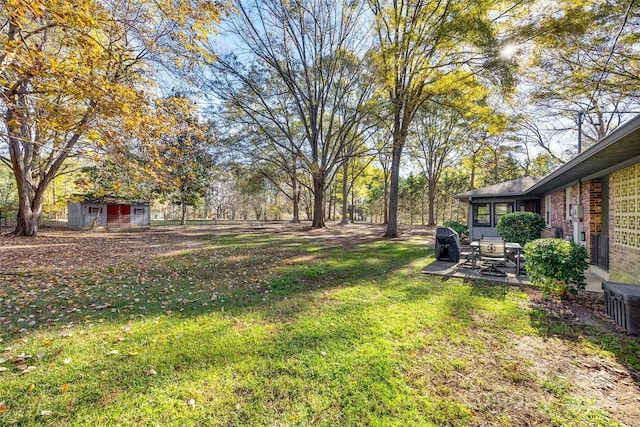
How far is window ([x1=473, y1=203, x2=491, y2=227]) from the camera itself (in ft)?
53.0

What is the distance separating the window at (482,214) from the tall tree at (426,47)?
690 cm

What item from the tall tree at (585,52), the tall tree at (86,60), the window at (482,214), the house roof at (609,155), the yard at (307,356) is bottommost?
the yard at (307,356)

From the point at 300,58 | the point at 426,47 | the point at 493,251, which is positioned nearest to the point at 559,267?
the point at 493,251

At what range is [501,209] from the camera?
1555 centimetres

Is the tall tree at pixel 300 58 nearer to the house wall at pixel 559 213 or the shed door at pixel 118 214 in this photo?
the house wall at pixel 559 213

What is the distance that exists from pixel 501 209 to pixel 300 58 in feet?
50.9

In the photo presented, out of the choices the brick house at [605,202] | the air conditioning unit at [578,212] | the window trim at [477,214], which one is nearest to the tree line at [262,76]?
the brick house at [605,202]

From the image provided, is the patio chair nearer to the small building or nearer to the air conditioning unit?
the air conditioning unit

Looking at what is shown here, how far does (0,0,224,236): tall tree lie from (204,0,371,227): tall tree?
8014mm

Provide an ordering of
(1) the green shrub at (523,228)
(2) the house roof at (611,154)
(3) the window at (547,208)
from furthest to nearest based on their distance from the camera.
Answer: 1. (3) the window at (547,208)
2. (1) the green shrub at (523,228)
3. (2) the house roof at (611,154)

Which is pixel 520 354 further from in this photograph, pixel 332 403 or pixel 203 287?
pixel 203 287

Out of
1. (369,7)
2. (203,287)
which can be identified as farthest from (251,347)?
(369,7)

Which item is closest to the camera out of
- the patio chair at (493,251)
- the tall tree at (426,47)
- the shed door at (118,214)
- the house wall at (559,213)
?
the patio chair at (493,251)

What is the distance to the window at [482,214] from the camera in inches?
636
